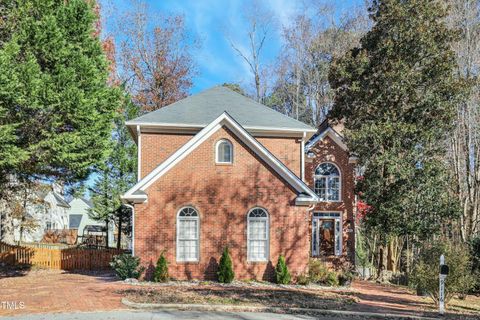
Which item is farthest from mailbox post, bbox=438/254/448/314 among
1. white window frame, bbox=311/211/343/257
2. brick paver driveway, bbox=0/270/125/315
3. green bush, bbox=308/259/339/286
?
white window frame, bbox=311/211/343/257

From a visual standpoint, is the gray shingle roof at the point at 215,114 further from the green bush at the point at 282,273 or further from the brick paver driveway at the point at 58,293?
the brick paver driveway at the point at 58,293

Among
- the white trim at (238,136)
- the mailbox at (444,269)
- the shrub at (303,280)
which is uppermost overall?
the white trim at (238,136)

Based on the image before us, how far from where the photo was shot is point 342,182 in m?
23.4

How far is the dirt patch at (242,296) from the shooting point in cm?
1239

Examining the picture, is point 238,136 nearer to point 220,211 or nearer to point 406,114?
point 220,211

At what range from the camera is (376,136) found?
20.6 metres

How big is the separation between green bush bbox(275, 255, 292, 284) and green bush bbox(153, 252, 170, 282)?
4.08m

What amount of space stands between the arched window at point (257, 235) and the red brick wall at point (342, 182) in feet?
20.3

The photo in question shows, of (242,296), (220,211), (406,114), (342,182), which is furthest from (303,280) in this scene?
(406,114)

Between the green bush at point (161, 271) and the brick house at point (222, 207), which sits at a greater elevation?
the brick house at point (222, 207)

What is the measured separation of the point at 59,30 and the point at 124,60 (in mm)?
22399

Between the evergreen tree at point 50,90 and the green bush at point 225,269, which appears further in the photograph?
the green bush at point 225,269

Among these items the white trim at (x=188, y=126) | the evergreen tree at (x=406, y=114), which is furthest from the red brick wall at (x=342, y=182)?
the white trim at (x=188, y=126)

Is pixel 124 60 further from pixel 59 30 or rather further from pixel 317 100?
pixel 59 30
